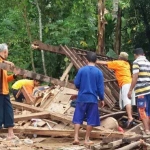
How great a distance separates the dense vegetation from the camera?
1620cm

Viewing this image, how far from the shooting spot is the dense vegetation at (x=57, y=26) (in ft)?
53.2

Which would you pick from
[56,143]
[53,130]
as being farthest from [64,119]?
[56,143]

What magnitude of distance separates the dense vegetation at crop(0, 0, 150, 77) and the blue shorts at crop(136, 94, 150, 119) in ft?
25.1

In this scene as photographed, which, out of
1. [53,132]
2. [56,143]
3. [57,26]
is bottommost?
[56,143]

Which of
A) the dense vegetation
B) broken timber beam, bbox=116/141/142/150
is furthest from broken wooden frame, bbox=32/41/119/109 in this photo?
the dense vegetation

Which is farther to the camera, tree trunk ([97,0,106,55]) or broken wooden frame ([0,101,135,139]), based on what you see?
tree trunk ([97,0,106,55])

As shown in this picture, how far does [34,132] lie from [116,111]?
2.19m

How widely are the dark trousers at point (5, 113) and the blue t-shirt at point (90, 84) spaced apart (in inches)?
53.7

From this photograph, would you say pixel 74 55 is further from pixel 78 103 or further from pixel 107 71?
pixel 78 103

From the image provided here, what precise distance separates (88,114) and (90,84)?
57 cm

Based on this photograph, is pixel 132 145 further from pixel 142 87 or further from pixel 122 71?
pixel 122 71

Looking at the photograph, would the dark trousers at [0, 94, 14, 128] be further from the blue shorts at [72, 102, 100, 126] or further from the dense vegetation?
the dense vegetation

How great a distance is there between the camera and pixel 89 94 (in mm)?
8062

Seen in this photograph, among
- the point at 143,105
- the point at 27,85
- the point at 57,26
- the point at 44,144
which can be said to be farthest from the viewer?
the point at 57,26
